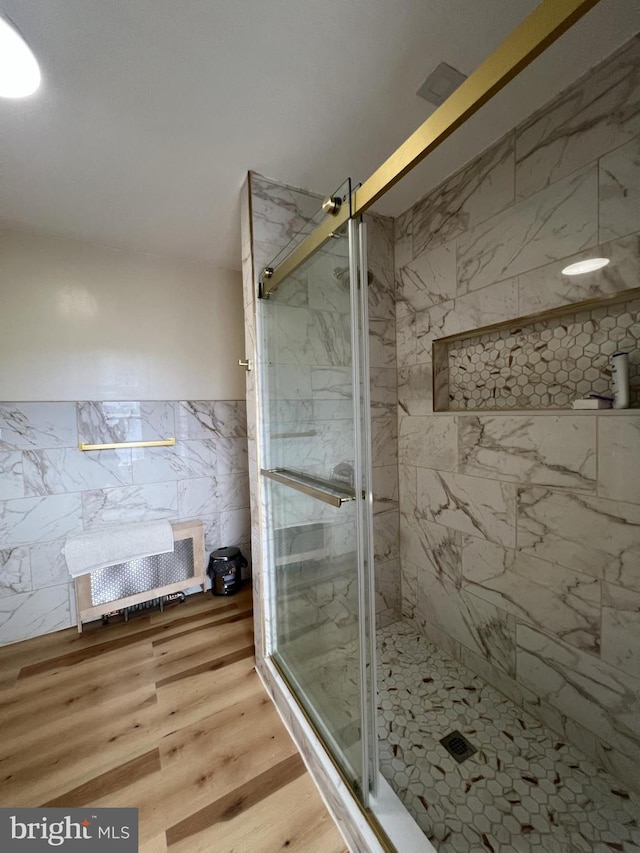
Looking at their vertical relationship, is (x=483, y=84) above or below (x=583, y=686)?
above

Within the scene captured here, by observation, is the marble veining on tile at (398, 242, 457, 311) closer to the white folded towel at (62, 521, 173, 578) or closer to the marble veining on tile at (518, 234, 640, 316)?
the marble veining on tile at (518, 234, 640, 316)

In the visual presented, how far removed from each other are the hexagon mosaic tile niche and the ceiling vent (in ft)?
2.57

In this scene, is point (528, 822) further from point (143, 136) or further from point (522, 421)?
point (143, 136)

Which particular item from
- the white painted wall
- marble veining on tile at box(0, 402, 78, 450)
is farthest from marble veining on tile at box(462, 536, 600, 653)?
marble veining on tile at box(0, 402, 78, 450)

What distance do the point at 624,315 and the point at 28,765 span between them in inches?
98.2

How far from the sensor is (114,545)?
5.88 feet

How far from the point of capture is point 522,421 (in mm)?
1211

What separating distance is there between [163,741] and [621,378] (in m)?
2.00

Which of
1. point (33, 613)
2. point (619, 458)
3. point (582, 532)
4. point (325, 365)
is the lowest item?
point (33, 613)

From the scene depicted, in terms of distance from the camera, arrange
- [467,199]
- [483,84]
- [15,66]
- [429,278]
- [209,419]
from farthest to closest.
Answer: [209,419] < [429,278] < [467,199] < [15,66] < [483,84]

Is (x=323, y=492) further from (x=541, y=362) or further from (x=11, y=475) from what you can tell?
(x=11, y=475)

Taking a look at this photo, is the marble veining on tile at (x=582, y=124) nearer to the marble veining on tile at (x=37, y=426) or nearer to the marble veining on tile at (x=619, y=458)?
the marble veining on tile at (x=619, y=458)

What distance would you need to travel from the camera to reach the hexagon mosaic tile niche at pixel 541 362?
3.33 ft

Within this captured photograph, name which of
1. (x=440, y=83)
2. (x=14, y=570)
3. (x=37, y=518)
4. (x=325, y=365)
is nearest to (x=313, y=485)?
(x=325, y=365)
